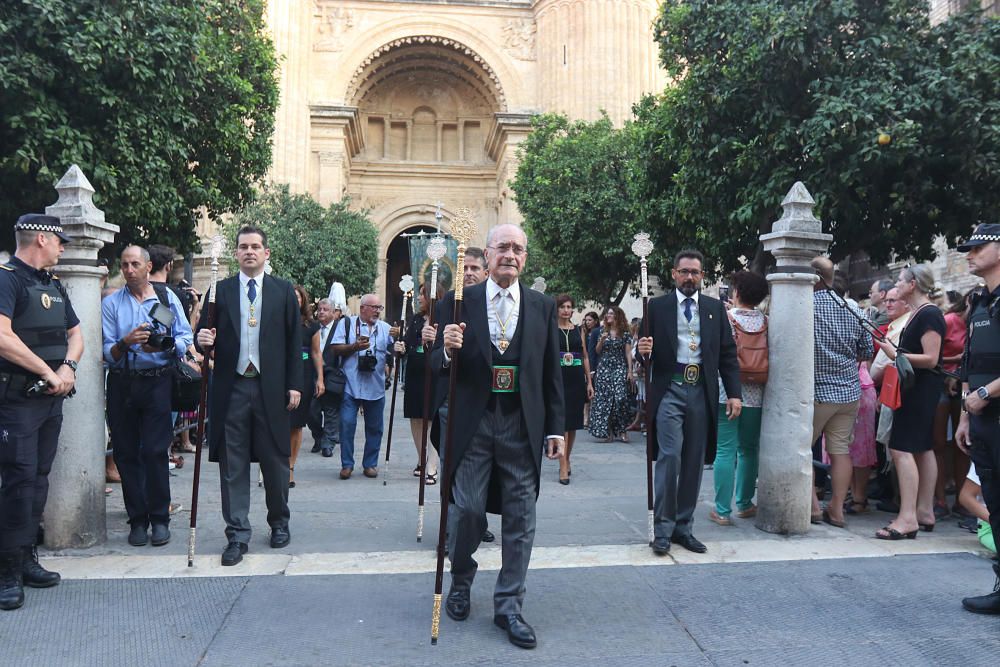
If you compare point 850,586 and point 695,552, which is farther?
point 695,552

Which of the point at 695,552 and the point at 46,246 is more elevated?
the point at 46,246

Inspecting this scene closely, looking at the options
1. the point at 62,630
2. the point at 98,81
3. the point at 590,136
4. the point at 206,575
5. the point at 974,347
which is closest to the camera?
the point at 62,630

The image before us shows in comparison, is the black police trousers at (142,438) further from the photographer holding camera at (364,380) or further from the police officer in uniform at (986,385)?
the police officer in uniform at (986,385)

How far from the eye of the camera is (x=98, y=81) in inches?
420

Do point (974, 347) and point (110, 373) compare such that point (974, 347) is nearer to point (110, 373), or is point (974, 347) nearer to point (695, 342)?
point (695, 342)

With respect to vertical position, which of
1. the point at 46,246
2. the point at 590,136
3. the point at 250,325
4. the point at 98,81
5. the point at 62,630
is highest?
the point at 590,136

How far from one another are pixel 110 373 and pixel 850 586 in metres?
5.17

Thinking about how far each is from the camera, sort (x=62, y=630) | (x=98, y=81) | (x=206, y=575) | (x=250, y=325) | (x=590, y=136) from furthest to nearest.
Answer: (x=590, y=136) → (x=98, y=81) → (x=250, y=325) → (x=206, y=575) → (x=62, y=630)

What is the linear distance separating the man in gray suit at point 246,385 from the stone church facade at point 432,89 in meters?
25.7

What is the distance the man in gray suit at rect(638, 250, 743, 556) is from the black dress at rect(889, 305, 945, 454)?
1498 mm

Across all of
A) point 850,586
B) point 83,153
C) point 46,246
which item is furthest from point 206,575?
point 83,153

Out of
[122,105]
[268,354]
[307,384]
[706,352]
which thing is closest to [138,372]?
[268,354]

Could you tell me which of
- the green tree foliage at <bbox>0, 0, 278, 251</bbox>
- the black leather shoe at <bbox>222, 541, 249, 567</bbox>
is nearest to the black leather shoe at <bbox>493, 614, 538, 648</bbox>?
the black leather shoe at <bbox>222, 541, 249, 567</bbox>

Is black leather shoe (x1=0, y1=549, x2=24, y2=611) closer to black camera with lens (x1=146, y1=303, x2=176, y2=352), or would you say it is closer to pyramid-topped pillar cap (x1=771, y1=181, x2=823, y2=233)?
black camera with lens (x1=146, y1=303, x2=176, y2=352)
